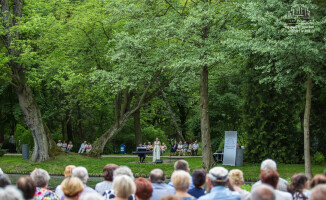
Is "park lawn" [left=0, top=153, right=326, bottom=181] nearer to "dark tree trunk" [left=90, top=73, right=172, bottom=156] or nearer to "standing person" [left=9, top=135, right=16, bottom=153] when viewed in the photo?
"dark tree trunk" [left=90, top=73, right=172, bottom=156]

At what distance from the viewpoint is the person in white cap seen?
5953 mm

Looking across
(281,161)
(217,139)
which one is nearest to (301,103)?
(281,161)

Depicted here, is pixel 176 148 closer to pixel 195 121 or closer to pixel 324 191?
pixel 195 121

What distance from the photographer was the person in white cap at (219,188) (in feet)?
19.5

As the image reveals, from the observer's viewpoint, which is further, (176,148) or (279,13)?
(176,148)

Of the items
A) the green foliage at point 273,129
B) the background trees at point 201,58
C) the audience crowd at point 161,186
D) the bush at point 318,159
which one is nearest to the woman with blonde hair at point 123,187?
the audience crowd at point 161,186

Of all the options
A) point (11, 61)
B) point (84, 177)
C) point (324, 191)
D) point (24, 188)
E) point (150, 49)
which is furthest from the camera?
point (11, 61)

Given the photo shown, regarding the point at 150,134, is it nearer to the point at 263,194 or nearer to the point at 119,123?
the point at 119,123

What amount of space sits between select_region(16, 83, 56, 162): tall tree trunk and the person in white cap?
22.5m

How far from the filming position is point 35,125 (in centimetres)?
2759

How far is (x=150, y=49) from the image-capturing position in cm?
2486

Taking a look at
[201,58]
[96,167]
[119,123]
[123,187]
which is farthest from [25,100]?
[123,187]

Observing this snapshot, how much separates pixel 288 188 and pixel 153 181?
2.17 metres

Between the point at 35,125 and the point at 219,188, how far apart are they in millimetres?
23356
